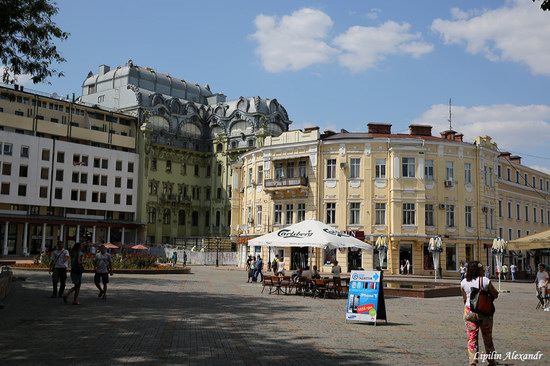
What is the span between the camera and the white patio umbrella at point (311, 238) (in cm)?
2362

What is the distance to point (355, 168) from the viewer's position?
4844cm

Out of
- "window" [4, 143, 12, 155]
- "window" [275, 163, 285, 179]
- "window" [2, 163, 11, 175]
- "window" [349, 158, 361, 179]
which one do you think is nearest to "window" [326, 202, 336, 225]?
"window" [349, 158, 361, 179]

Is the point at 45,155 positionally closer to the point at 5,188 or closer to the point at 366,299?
the point at 5,188

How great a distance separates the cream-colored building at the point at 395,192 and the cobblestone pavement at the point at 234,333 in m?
26.1

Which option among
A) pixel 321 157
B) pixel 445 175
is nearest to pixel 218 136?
pixel 321 157

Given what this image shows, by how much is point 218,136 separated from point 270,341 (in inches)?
2825

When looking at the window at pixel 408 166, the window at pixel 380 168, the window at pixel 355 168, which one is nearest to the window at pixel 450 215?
the window at pixel 408 166

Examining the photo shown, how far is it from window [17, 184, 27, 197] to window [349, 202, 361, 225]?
3916 centimetres

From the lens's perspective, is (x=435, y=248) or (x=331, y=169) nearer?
(x=435, y=248)

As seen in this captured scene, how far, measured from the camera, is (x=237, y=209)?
6003 cm

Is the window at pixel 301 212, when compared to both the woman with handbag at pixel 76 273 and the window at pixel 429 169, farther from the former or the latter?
the woman with handbag at pixel 76 273

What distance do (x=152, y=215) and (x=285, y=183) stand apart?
33384 mm

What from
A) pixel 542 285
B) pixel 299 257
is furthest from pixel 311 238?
pixel 299 257

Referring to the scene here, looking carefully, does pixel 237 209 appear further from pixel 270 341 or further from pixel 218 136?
pixel 270 341
